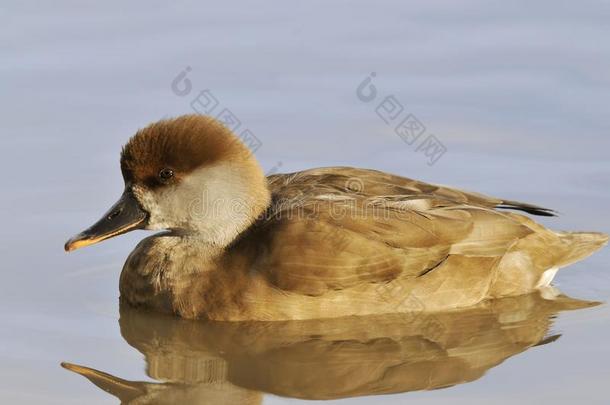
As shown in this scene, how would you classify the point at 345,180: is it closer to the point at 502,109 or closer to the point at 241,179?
the point at 241,179

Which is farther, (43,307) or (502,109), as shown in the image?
(502,109)

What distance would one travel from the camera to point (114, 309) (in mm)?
9828

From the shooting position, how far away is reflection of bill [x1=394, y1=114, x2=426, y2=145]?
11938mm

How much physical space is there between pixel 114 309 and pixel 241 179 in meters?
1.30

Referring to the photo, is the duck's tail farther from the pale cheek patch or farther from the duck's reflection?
the pale cheek patch

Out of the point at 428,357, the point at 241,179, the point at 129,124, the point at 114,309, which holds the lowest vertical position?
the point at 428,357

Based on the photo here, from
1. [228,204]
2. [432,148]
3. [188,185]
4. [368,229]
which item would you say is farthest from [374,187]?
[432,148]

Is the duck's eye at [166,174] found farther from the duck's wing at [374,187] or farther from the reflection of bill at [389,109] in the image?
the reflection of bill at [389,109]

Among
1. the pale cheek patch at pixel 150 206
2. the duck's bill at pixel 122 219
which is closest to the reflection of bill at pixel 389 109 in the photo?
the pale cheek patch at pixel 150 206

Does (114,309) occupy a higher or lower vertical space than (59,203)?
lower

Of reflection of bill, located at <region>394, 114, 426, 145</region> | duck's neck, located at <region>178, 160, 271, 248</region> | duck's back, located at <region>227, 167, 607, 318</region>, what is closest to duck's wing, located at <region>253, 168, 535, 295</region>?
duck's back, located at <region>227, 167, 607, 318</region>

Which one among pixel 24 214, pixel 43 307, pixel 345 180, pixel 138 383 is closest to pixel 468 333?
pixel 345 180

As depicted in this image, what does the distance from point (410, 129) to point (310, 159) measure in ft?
3.20

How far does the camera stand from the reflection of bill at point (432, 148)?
1167 centimetres
